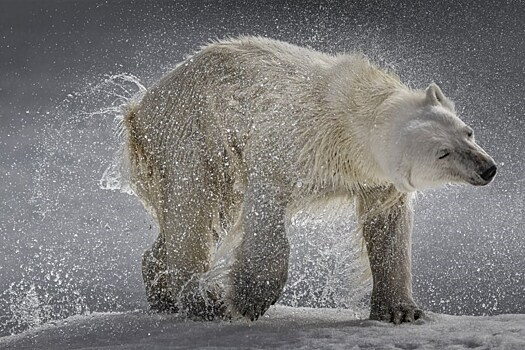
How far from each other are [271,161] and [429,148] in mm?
1714

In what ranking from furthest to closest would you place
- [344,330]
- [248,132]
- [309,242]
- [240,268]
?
[309,242], [248,132], [240,268], [344,330]

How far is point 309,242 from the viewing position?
1158cm

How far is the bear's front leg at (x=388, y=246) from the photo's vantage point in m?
10.4

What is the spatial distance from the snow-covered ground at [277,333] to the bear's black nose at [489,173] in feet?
4.34

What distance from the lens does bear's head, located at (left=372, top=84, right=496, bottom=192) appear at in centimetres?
891

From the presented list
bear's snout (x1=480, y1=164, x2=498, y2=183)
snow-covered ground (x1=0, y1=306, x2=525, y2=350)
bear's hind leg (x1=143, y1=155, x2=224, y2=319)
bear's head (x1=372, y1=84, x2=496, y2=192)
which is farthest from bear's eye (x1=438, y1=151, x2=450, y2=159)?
bear's hind leg (x1=143, y1=155, x2=224, y2=319)

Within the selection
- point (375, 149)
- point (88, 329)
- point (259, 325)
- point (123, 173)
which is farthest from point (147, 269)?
point (375, 149)

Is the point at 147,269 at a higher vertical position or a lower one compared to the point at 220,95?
lower

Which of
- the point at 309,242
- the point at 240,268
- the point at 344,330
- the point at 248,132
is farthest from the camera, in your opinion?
the point at 309,242

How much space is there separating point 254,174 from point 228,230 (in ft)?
4.59

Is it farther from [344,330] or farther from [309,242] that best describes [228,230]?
[344,330]

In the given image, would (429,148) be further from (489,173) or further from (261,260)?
(261,260)

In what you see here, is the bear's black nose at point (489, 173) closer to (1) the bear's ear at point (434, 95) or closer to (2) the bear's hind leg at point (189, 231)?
(1) the bear's ear at point (434, 95)

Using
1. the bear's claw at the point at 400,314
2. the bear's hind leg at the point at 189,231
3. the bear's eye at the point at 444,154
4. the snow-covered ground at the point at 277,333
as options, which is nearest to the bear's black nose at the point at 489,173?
the bear's eye at the point at 444,154
